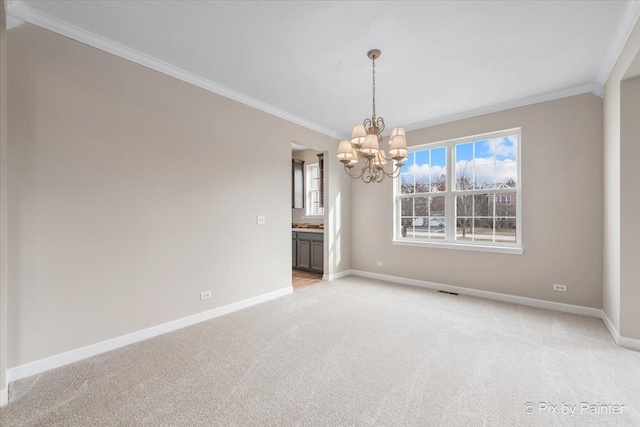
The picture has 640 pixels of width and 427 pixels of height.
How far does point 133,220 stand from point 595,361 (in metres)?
4.34

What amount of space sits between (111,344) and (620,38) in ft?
17.5

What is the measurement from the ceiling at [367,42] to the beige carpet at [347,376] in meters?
2.82

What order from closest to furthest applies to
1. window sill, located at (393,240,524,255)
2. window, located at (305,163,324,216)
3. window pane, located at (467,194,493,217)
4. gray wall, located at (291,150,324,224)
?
window sill, located at (393,240,524,255) < window pane, located at (467,194,493,217) < gray wall, located at (291,150,324,224) < window, located at (305,163,324,216)

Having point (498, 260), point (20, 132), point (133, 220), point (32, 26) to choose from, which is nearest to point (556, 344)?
point (498, 260)

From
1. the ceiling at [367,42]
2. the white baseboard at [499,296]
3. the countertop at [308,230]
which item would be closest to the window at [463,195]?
the white baseboard at [499,296]

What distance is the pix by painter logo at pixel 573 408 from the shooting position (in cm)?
173

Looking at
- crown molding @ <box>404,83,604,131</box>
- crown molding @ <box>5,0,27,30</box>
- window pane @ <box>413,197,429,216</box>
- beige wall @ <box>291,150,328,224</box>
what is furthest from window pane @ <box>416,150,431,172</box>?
crown molding @ <box>5,0,27,30</box>

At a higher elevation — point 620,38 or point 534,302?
point 620,38

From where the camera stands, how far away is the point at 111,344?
8.20ft

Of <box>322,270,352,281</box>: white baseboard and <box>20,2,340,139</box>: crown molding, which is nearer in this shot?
<box>20,2,340,139</box>: crown molding

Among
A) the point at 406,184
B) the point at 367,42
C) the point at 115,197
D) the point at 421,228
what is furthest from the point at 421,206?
the point at 115,197

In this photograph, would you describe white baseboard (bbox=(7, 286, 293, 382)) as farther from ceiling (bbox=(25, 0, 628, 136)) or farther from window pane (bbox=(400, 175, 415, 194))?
window pane (bbox=(400, 175, 415, 194))

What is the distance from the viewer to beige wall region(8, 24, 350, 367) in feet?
6.94

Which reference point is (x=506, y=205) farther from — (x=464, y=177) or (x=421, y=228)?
(x=421, y=228)
